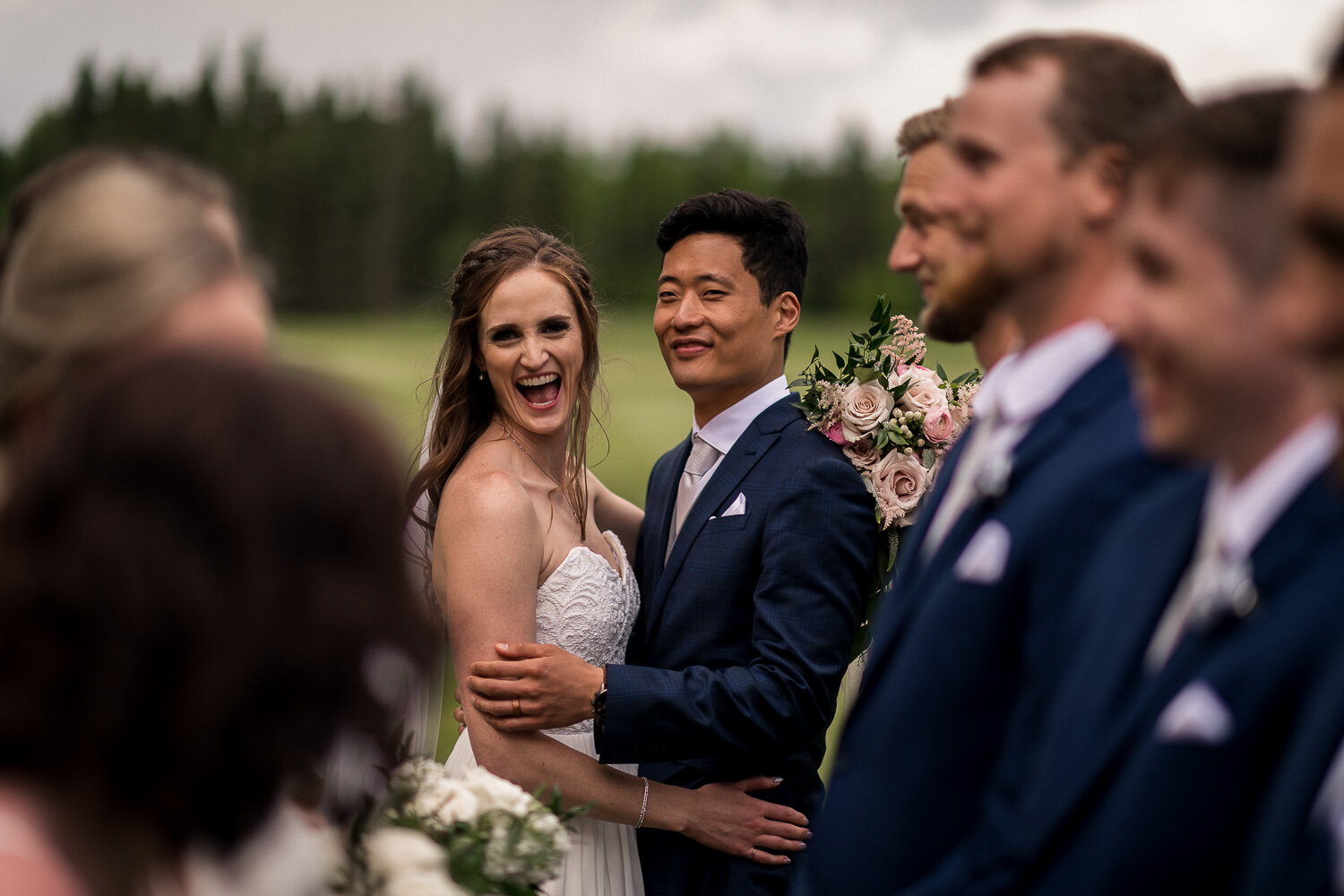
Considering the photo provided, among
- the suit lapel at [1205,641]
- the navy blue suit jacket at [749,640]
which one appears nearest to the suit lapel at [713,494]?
the navy blue suit jacket at [749,640]

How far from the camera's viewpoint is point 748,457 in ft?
13.2

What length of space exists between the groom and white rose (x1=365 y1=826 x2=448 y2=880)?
63.0 inches

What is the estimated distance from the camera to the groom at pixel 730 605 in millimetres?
3611

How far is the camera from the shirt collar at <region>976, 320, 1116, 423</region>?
2.06 metres

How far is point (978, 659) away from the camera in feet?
6.59

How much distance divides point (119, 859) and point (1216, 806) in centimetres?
140

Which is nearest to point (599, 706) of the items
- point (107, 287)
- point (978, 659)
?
point (978, 659)

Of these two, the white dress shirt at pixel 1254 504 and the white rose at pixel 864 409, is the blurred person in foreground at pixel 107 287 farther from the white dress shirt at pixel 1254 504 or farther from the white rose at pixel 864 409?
the white rose at pixel 864 409

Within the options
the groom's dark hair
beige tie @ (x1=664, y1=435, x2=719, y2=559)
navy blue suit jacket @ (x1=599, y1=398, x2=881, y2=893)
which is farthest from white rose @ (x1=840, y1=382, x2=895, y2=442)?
the groom's dark hair

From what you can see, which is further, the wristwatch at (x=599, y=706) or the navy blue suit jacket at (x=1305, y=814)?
the wristwatch at (x=599, y=706)

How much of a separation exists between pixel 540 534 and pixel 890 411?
138cm

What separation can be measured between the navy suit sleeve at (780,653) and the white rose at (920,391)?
378 millimetres

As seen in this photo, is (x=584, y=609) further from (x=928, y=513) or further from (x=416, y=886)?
(x=416, y=886)

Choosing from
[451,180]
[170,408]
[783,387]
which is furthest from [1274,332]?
[451,180]
